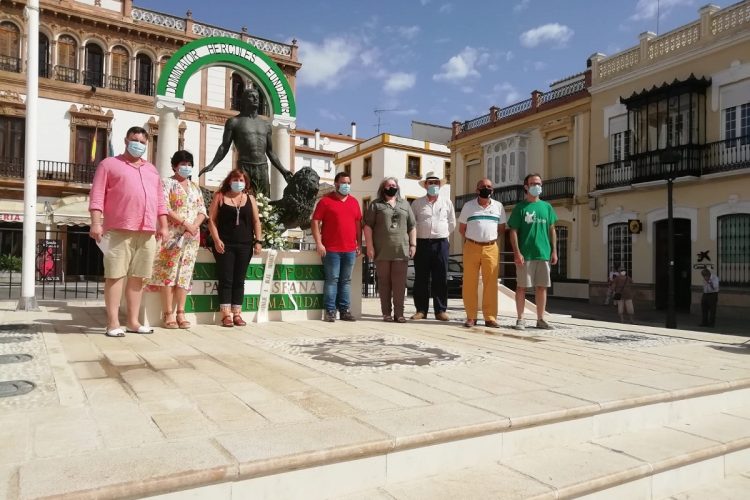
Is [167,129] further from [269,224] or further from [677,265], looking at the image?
[677,265]

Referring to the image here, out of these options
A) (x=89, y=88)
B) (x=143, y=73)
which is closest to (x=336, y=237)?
(x=89, y=88)

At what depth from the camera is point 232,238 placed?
224 inches

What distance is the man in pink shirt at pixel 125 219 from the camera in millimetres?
4609

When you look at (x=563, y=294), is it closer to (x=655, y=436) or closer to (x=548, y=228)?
(x=548, y=228)

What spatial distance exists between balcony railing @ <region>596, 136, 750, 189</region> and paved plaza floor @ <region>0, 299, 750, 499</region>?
12.8 m

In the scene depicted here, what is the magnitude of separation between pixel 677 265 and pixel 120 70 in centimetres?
2520

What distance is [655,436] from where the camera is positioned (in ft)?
9.72

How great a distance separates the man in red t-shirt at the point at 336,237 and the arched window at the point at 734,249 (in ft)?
50.1

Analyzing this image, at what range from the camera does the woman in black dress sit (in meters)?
5.70

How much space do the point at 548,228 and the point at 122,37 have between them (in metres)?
25.4

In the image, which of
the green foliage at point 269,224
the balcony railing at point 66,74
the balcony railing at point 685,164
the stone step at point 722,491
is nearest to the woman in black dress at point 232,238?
the green foliage at point 269,224

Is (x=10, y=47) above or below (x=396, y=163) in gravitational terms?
A: above

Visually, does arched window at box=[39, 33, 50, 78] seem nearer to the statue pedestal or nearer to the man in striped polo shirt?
the statue pedestal

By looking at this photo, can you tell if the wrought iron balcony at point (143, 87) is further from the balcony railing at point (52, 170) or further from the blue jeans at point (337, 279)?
the blue jeans at point (337, 279)
